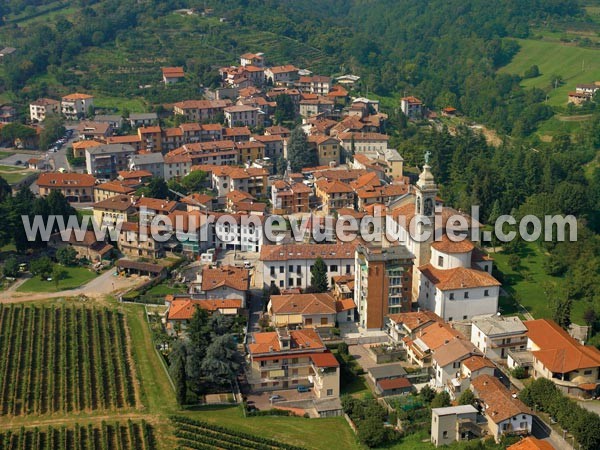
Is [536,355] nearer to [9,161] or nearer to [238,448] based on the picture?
[238,448]

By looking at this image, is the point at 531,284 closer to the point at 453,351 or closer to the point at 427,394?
the point at 453,351

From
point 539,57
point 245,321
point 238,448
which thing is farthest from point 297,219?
point 539,57

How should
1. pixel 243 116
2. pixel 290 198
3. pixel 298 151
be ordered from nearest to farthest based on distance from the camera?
pixel 290 198
pixel 298 151
pixel 243 116

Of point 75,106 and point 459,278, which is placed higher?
point 75,106

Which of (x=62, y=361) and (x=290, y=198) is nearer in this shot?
(x=62, y=361)

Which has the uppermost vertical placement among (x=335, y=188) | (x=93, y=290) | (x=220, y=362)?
(x=335, y=188)

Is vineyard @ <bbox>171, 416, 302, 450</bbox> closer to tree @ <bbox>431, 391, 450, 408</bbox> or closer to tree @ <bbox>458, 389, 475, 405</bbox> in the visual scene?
tree @ <bbox>431, 391, 450, 408</bbox>

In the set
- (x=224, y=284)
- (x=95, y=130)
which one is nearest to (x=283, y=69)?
(x=95, y=130)

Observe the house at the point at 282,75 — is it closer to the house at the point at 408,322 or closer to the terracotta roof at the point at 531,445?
the house at the point at 408,322

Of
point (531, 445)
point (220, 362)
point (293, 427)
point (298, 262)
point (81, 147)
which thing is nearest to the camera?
point (531, 445)
